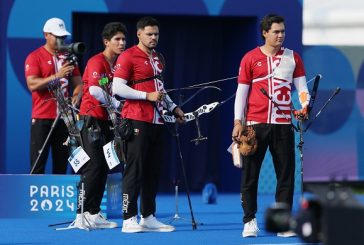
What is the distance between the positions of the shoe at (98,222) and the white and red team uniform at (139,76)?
1.14 metres

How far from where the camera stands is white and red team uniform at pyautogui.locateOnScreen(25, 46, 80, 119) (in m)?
10.0

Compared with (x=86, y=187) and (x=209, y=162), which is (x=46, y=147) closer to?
(x=86, y=187)

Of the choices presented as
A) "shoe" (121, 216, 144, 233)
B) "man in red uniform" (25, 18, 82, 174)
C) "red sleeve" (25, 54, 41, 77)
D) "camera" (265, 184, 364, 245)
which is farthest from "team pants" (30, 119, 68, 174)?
"camera" (265, 184, 364, 245)

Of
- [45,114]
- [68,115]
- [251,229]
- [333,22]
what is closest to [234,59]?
[333,22]

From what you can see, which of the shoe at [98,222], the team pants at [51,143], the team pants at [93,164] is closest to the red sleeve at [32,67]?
the team pants at [51,143]

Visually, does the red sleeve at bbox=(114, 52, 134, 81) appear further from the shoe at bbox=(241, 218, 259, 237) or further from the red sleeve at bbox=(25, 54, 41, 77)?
the shoe at bbox=(241, 218, 259, 237)

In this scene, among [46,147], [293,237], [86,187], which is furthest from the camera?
[46,147]

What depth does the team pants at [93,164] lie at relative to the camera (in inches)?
367

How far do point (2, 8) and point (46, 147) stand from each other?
A: 119 inches

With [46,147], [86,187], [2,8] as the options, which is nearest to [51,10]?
[2,8]

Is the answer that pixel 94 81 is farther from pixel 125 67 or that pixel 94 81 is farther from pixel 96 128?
pixel 125 67

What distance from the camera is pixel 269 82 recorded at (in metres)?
8.53

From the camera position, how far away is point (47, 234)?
29.3 ft

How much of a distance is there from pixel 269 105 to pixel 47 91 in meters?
2.69
